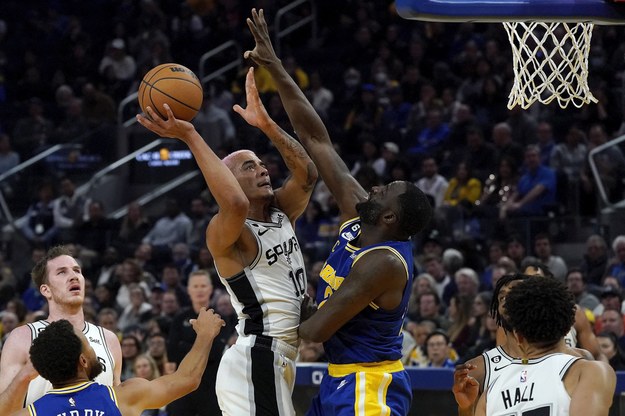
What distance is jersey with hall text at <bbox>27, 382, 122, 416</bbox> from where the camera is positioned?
454 centimetres

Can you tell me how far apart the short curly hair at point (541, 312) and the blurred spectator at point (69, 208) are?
1023cm

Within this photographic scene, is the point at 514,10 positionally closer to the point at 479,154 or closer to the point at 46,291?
the point at 46,291

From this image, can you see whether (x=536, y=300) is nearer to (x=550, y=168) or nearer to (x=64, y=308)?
(x=64, y=308)

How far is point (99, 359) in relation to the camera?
584 centimetres

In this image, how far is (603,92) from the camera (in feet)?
41.6

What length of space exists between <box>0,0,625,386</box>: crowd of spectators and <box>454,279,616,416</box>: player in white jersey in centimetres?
425

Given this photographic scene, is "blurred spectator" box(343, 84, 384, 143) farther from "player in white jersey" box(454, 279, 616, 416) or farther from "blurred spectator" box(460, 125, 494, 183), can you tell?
"player in white jersey" box(454, 279, 616, 416)

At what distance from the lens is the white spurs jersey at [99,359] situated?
5.79 metres

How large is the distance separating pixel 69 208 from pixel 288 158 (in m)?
8.84

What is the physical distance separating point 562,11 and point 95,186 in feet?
31.6

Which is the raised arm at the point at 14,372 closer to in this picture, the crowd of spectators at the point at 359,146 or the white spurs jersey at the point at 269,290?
the white spurs jersey at the point at 269,290

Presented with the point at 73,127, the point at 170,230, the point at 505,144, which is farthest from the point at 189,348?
the point at 73,127

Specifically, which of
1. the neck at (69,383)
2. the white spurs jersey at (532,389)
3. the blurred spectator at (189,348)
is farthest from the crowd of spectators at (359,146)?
the neck at (69,383)

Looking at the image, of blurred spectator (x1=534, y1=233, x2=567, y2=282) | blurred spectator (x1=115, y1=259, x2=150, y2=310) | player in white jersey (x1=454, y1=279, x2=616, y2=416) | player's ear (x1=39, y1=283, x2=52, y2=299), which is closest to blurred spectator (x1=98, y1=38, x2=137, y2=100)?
blurred spectator (x1=115, y1=259, x2=150, y2=310)
